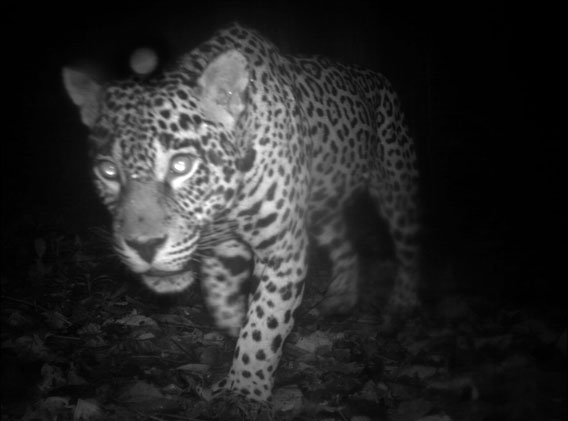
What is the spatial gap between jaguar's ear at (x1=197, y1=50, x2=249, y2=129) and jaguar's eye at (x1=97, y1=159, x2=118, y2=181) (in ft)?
1.68

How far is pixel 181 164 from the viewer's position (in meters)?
2.38

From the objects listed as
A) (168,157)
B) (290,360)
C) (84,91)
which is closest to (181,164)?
(168,157)

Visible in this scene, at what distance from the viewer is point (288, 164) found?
2756mm

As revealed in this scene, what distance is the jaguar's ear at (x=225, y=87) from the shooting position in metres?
2.45

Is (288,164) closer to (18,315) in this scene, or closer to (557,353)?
(557,353)

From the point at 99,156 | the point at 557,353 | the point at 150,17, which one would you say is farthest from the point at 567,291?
the point at 150,17

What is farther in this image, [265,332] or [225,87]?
[265,332]

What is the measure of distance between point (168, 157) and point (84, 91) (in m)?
0.74

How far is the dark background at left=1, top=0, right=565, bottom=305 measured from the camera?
14.9ft

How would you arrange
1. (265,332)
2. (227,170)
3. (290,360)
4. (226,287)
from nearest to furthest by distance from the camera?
(227,170)
(265,332)
(290,360)
(226,287)

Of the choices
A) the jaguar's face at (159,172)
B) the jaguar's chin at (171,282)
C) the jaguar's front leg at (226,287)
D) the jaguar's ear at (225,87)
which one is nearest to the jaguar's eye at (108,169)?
the jaguar's face at (159,172)

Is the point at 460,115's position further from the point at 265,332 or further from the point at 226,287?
the point at 265,332

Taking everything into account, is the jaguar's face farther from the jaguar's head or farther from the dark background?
the dark background

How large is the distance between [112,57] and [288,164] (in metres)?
7.44
